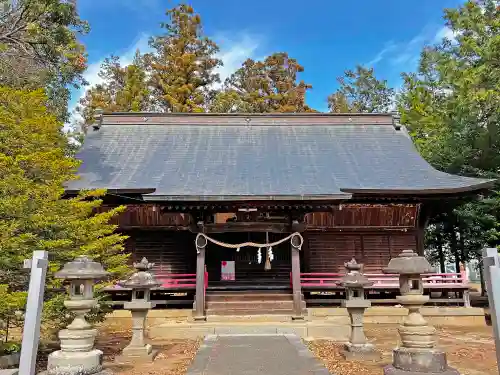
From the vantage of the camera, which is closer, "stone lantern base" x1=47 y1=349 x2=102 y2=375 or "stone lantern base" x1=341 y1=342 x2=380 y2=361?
"stone lantern base" x1=47 y1=349 x2=102 y2=375

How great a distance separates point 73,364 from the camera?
17.4ft

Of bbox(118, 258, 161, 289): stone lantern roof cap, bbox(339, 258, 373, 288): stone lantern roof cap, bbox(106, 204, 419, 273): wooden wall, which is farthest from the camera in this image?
bbox(106, 204, 419, 273): wooden wall

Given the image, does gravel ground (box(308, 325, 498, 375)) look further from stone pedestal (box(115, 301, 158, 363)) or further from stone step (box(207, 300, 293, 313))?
stone pedestal (box(115, 301, 158, 363))

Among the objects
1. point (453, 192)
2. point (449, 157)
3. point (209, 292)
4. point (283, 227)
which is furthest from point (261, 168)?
point (449, 157)

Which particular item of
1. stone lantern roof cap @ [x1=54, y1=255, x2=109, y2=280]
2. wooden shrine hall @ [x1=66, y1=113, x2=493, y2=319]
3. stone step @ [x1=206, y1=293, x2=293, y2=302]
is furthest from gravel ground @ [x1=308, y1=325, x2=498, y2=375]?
stone lantern roof cap @ [x1=54, y1=255, x2=109, y2=280]

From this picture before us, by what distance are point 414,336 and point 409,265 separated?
98 centimetres

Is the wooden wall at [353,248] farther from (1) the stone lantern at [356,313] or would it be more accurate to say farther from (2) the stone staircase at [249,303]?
(1) the stone lantern at [356,313]

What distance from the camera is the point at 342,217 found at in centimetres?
1345

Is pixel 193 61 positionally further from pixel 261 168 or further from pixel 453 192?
pixel 453 192

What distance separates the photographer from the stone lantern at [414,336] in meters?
5.17

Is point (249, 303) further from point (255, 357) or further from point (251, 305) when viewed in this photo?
point (255, 357)

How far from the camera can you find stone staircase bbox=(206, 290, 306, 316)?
1142cm

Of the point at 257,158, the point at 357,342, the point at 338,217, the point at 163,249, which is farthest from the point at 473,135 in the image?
the point at 163,249

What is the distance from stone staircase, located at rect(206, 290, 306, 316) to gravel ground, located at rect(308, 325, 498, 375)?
84.1 inches
